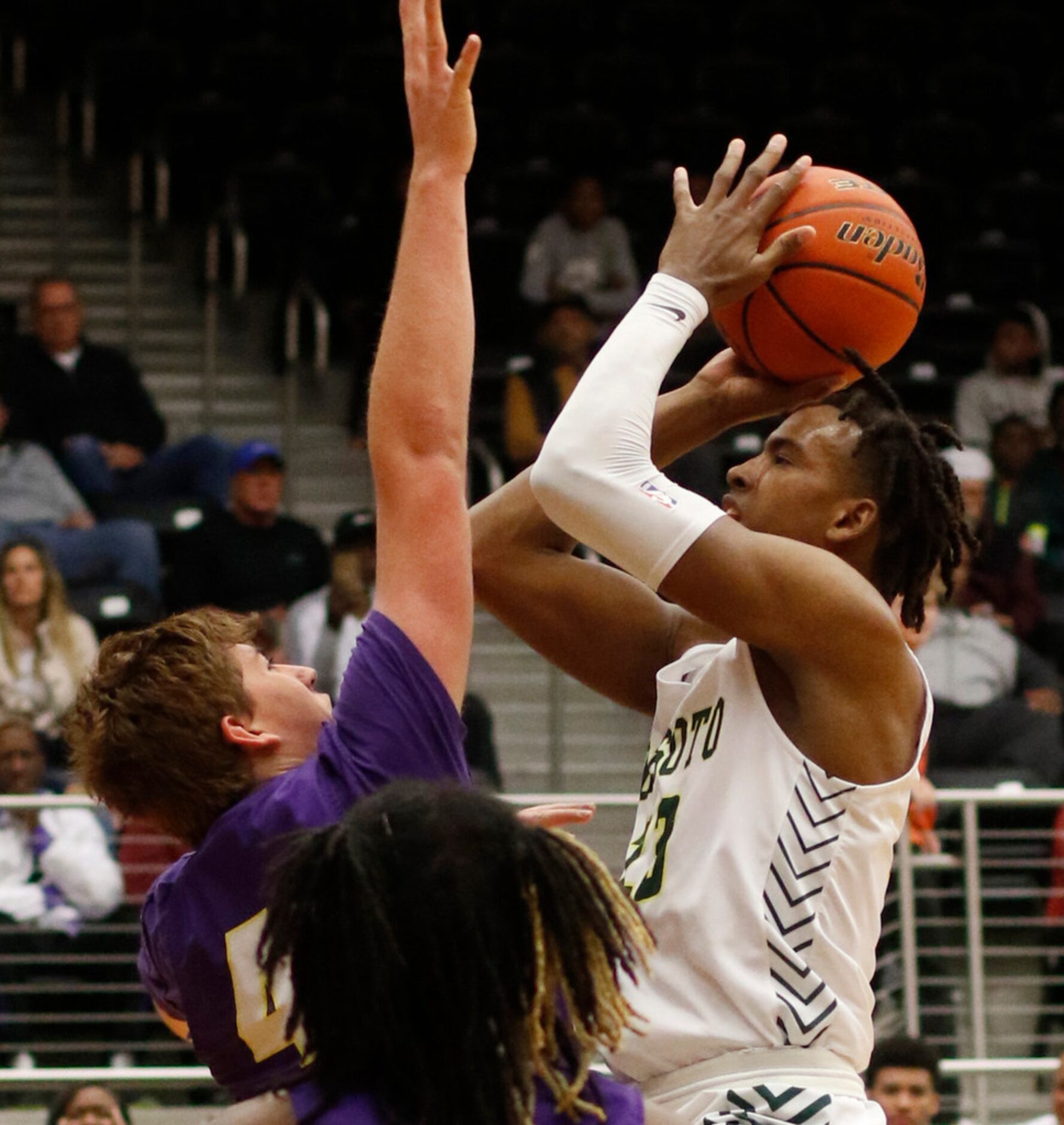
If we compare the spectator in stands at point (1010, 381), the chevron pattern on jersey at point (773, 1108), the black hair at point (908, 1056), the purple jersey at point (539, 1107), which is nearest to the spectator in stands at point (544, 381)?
the spectator in stands at point (1010, 381)

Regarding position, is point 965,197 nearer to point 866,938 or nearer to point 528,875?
point 866,938

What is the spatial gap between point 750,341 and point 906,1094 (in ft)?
11.3

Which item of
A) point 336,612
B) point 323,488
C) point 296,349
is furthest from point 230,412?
point 336,612

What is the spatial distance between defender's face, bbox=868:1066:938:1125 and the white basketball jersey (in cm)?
316

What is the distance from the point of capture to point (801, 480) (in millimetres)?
2900

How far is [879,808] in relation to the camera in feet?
9.10

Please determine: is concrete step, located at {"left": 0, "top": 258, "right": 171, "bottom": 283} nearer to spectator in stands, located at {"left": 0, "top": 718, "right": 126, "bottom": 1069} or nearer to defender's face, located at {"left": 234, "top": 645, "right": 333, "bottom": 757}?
spectator in stands, located at {"left": 0, "top": 718, "right": 126, "bottom": 1069}

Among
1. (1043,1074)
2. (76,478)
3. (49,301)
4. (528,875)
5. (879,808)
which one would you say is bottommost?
(1043,1074)

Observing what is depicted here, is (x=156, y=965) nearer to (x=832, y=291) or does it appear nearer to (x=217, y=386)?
(x=832, y=291)

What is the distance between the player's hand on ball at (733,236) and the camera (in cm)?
292

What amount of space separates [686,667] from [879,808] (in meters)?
0.40

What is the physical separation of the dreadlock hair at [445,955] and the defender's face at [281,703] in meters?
0.49

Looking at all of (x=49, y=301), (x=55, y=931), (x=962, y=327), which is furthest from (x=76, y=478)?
(x=962, y=327)

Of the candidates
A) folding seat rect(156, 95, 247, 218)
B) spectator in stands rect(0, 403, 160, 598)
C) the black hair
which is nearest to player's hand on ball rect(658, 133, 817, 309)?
the black hair
